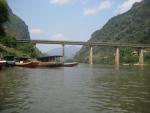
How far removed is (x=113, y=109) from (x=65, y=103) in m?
3.52

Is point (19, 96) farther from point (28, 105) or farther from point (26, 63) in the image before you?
point (26, 63)

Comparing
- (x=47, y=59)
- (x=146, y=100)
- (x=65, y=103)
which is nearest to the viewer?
(x=65, y=103)

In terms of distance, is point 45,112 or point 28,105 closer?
point 45,112

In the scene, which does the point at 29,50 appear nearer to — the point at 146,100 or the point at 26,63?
the point at 26,63

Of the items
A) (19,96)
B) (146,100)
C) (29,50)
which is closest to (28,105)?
(19,96)

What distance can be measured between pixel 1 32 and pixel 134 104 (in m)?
55.4

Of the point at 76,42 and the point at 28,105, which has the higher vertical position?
the point at 76,42

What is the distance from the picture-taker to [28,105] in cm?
2173

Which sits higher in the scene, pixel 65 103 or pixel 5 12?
pixel 5 12

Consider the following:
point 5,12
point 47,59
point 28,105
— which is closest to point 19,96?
point 28,105

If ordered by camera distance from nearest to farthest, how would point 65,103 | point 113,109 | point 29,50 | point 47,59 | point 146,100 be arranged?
point 113,109, point 65,103, point 146,100, point 47,59, point 29,50

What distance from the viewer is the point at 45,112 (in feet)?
63.6

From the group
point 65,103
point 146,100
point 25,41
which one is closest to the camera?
point 65,103

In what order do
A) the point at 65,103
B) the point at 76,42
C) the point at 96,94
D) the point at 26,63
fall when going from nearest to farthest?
the point at 65,103
the point at 96,94
the point at 26,63
the point at 76,42
